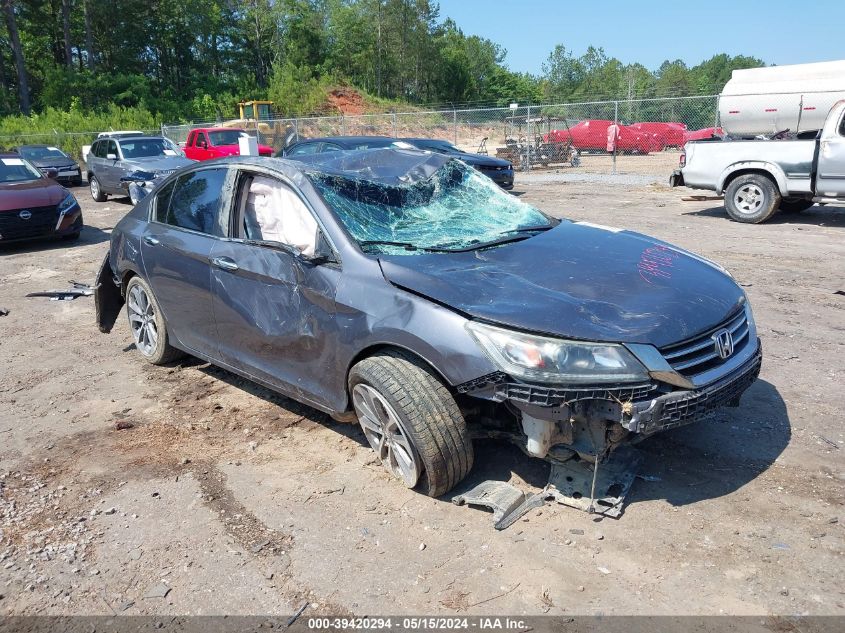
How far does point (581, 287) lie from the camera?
11.1 ft

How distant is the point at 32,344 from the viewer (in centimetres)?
641

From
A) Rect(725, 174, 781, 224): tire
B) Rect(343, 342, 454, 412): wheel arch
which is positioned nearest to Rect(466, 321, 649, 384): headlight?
Rect(343, 342, 454, 412): wheel arch

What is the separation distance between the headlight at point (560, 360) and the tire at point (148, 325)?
3188 millimetres

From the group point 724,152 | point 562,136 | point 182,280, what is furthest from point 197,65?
point 182,280

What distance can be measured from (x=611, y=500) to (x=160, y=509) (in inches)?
90.7

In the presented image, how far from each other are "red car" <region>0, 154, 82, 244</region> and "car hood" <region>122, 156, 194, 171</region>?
3.59 m

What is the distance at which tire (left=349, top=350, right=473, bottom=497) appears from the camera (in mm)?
3219

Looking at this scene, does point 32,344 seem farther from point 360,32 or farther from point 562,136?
point 360,32

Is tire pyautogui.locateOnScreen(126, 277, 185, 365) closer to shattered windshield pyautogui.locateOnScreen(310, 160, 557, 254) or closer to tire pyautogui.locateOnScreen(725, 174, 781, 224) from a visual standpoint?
shattered windshield pyautogui.locateOnScreen(310, 160, 557, 254)

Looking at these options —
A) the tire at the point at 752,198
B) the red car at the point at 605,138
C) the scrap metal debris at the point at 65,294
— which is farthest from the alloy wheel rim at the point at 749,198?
the red car at the point at 605,138

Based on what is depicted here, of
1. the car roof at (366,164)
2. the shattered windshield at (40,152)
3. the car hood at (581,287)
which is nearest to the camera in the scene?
the car hood at (581,287)

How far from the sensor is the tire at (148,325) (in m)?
5.23

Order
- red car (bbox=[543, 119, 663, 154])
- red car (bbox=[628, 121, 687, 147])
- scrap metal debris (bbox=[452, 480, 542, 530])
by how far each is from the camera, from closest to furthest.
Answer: scrap metal debris (bbox=[452, 480, 542, 530]), red car (bbox=[543, 119, 663, 154]), red car (bbox=[628, 121, 687, 147])

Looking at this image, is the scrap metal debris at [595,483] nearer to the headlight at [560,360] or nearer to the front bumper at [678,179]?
the headlight at [560,360]
